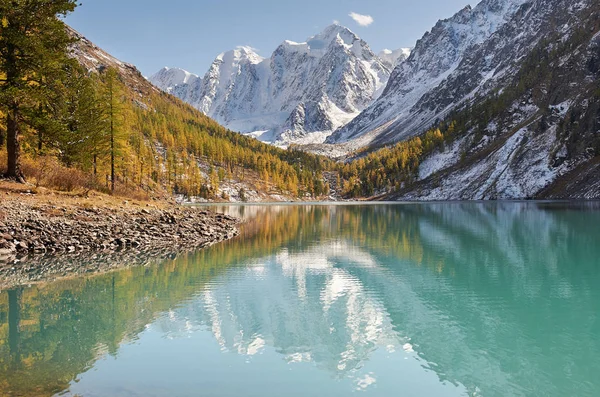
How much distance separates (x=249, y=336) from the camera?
17828 millimetres

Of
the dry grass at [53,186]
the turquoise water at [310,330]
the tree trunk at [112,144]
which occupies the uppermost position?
the tree trunk at [112,144]

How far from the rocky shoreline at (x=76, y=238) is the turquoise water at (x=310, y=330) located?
3.57m

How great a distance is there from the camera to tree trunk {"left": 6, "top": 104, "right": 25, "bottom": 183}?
118 feet

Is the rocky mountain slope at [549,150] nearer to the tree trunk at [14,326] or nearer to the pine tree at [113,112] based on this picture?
the pine tree at [113,112]

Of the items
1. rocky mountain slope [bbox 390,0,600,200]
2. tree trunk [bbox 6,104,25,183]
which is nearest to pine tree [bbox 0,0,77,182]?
tree trunk [bbox 6,104,25,183]

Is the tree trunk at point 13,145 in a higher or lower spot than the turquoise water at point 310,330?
higher

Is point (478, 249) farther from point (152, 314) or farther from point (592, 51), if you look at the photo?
point (592, 51)

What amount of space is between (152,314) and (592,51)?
701ft

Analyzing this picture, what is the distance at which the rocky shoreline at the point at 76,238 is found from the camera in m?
30.0

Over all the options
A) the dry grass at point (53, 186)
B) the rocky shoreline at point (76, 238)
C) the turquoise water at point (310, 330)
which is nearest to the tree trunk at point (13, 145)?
the dry grass at point (53, 186)

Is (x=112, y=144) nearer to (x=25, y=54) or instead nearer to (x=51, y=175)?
(x=51, y=175)

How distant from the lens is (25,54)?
35.7 metres

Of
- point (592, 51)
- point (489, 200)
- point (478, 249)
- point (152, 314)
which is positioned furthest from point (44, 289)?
point (592, 51)

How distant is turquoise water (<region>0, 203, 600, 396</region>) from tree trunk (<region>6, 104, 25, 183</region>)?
52.8 feet
